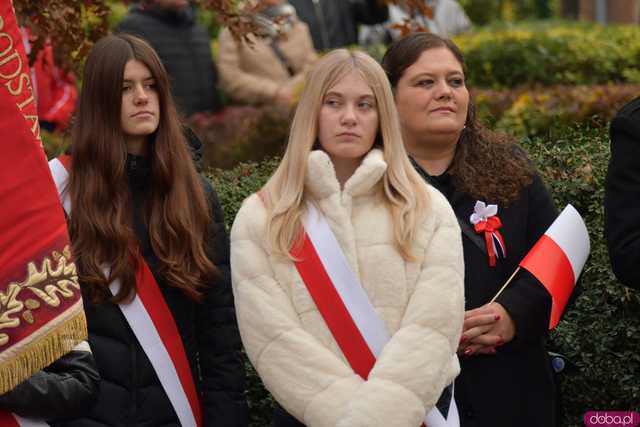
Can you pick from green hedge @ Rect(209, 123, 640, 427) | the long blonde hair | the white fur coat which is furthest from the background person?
the white fur coat

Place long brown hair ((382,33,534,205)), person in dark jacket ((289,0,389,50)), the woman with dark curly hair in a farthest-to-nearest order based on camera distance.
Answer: person in dark jacket ((289,0,389,50))
long brown hair ((382,33,534,205))
the woman with dark curly hair

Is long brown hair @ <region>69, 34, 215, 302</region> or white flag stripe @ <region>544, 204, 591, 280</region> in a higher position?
long brown hair @ <region>69, 34, 215, 302</region>

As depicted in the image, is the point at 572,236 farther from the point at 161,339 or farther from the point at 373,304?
the point at 161,339

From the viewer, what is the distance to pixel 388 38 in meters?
12.6

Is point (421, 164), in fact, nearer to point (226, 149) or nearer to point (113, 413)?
point (113, 413)

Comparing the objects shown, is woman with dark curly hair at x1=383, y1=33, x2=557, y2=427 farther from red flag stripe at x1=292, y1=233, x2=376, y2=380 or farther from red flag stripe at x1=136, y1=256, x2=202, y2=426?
red flag stripe at x1=136, y1=256, x2=202, y2=426

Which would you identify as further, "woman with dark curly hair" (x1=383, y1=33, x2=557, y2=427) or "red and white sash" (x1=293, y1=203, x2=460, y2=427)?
"woman with dark curly hair" (x1=383, y1=33, x2=557, y2=427)

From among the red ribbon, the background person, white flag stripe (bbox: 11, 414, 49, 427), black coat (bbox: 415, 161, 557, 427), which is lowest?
the background person

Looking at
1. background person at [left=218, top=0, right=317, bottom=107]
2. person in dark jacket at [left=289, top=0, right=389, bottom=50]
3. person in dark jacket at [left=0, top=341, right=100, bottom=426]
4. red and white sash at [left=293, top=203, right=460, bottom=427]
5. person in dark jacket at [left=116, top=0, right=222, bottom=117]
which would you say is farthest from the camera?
person in dark jacket at [left=289, top=0, right=389, bottom=50]

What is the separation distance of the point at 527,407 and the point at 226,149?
469cm

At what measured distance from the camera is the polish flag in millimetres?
4707

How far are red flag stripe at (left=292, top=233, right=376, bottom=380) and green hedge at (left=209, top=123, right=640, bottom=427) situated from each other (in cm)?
138

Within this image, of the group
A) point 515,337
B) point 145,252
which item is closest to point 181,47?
point 145,252

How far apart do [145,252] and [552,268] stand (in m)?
1.49
